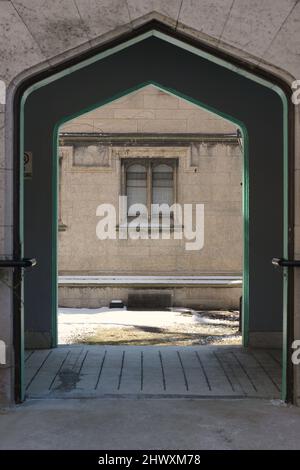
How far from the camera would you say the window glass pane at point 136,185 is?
15.0 m

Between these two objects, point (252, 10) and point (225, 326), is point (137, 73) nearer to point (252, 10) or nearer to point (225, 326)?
point (252, 10)

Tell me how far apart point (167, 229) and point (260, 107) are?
7.60 m

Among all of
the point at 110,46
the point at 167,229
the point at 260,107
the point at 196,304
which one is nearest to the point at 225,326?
the point at 196,304

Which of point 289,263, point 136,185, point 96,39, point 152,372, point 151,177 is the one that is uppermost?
point 96,39

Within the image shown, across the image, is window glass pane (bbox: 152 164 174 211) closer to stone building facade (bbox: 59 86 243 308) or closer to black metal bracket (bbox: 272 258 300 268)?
stone building facade (bbox: 59 86 243 308)

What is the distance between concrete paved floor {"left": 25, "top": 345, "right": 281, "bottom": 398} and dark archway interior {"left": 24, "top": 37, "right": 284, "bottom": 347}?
0.77 m

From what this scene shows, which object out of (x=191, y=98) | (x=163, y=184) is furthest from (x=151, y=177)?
(x=191, y=98)

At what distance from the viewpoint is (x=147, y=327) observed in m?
10.9

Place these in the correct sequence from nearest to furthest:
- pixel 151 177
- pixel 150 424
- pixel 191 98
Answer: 1. pixel 150 424
2. pixel 191 98
3. pixel 151 177

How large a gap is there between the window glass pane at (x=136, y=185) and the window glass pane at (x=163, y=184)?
26 cm

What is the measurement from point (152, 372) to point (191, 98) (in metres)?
3.65

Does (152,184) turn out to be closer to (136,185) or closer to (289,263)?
(136,185)

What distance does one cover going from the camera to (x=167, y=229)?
14859 millimetres

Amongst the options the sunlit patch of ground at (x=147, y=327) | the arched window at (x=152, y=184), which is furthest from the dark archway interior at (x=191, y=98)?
the arched window at (x=152, y=184)
